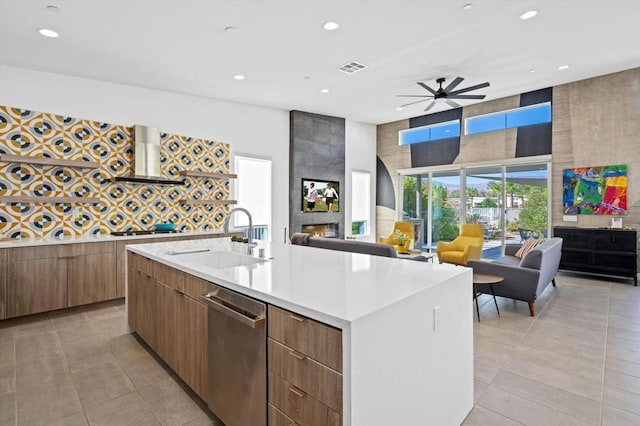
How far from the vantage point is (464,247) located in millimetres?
6109

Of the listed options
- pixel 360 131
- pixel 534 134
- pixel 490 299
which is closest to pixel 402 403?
pixel 490 299

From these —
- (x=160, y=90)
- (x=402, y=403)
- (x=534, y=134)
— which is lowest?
(x=402, y=403)

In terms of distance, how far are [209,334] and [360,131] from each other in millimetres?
7697

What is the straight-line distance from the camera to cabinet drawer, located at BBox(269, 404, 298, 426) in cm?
133

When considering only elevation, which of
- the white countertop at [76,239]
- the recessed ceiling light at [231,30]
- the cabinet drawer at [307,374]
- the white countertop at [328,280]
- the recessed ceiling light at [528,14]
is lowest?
the cabinet drawer at [307,374]

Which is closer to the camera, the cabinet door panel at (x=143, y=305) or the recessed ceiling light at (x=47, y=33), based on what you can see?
the cabinet door panel at (x=143, y=305)

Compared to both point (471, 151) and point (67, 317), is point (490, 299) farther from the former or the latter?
point (67, 317)

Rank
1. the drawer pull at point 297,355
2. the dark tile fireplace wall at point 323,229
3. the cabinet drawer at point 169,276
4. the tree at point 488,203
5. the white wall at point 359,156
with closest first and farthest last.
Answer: the drawer pull at point 297,355 → the cabinet drawer at point 169,276 → the tree at point 488,203 → the dark tile fireplace wall at point 323,229 → the white wall at point 359,156

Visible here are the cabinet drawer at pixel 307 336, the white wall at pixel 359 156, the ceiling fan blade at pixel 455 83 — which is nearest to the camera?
the cabinet drawer at pixel 307 336

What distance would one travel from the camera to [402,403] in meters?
1.35

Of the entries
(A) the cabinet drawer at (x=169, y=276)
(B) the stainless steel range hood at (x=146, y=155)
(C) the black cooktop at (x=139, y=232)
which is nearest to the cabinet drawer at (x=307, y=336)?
(A) the cabinet drawer at (x=169, y=276)

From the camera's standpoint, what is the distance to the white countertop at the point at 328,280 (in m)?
1.25

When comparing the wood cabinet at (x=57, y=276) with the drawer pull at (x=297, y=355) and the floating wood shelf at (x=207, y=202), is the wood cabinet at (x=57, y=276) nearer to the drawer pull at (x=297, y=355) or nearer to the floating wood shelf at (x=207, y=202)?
the floating wood shelf at (x=207, y=202)

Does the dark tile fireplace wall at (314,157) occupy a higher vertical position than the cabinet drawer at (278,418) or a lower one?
higher
